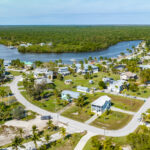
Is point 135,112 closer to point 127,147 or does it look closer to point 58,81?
point 127,147

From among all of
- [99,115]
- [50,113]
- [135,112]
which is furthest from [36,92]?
[135,112]

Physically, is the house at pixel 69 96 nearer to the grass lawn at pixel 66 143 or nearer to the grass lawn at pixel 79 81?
the grass lawn at pixel 79 81

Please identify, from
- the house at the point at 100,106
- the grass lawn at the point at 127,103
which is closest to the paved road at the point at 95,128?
the grass lawn at the point at 127,103

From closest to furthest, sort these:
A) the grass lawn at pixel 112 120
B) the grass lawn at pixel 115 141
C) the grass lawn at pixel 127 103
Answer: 1. the grass lawn at pixel 115 141
2. the grass lawn at pixel 112 120
3. the grass lawn at pixel 127 103

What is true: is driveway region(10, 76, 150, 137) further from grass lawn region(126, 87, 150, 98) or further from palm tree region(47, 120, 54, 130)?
grass lawn region(126, 87, 150, 98)

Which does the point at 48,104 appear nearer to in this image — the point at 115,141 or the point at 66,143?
the point at 66,143
